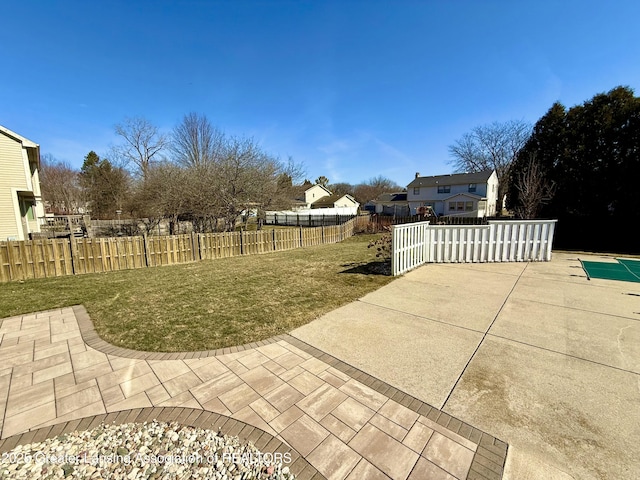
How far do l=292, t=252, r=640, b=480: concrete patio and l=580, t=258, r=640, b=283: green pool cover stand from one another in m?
0.76

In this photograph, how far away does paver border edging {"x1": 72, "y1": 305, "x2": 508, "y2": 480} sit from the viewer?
179 centimetres

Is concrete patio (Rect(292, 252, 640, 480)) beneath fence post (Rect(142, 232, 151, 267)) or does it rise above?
beneath

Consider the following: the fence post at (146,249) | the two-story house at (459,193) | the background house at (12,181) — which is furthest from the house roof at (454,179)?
the background house at (12,181)

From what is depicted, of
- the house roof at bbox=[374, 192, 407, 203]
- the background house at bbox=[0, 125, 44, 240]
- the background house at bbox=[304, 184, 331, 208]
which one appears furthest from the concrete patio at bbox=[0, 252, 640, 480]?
the background house at bbox=[304, 184, 331, 208]

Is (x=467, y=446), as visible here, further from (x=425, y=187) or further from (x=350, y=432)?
(x=425, y=187)

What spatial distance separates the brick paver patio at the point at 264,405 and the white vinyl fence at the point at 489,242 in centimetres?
596

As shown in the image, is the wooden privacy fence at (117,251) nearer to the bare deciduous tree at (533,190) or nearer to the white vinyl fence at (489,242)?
the white vinyl fence at (489,242)

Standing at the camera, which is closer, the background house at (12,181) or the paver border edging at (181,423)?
the paver border edging at (181,423)

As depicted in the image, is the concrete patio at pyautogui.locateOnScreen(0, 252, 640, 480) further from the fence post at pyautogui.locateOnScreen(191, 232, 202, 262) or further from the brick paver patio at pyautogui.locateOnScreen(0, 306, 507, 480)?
the fence post at pyautogui.locateOnScreen(191, 232, 202, 262)

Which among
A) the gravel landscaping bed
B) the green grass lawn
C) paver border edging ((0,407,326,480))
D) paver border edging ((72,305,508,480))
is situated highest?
the gravel landscaping bed

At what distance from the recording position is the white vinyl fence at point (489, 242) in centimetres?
793

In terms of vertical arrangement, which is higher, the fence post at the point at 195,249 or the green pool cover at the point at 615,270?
the fence post at the point at 195,249

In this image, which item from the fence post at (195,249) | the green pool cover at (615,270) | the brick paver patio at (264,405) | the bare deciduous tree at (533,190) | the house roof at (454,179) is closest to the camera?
the brick paver patio at (264,405)

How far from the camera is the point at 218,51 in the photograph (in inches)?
450
